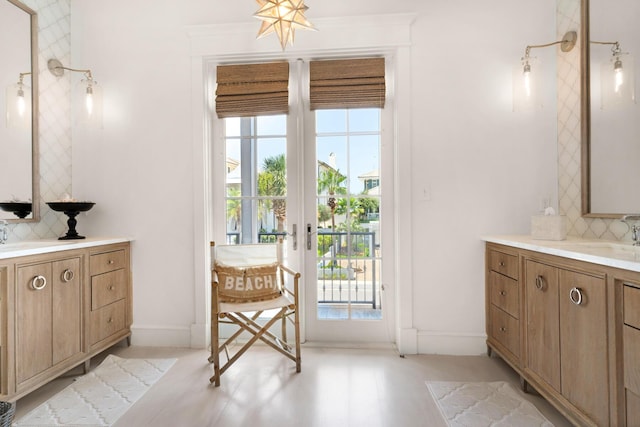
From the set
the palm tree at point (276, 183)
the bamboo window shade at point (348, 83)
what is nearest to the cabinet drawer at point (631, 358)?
the bamboo window shade at point (348, 83)

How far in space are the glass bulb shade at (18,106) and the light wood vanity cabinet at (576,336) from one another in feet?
11.2

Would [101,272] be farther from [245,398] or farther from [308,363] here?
[308,363]

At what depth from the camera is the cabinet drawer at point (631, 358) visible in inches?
46.3

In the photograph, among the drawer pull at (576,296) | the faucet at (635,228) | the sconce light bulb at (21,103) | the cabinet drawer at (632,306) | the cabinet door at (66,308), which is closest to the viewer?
the cabinet drawer at (632,306)

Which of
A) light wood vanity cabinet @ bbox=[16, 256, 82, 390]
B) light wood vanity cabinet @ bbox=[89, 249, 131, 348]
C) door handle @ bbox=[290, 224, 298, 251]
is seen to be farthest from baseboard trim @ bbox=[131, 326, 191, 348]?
door handle @ bbox=[290, 224, 298, 251]

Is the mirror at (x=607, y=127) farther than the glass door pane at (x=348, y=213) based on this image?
No

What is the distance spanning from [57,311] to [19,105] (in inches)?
56.5

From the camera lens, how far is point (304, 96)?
2580mm

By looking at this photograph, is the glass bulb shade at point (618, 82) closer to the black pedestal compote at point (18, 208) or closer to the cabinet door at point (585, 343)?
the cabinet door at point (585, 343)

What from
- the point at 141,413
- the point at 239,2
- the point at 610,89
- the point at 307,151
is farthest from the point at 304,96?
the point at 141,413

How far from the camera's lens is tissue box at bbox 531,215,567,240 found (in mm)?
1866

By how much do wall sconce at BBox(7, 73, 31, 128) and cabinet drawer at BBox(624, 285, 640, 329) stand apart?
350 centimetres

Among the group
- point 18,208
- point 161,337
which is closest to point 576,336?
point 161,337

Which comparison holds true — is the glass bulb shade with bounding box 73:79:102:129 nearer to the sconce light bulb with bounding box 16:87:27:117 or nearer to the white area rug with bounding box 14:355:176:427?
the sconce light bulb with bounding box 16:87:27:117
